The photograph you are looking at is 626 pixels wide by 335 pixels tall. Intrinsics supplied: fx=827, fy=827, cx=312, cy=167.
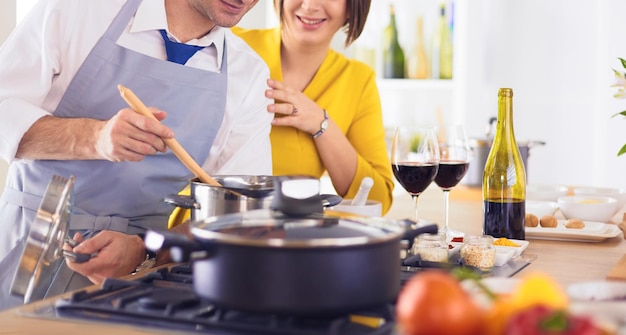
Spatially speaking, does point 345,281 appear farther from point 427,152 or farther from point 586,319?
point 427,152

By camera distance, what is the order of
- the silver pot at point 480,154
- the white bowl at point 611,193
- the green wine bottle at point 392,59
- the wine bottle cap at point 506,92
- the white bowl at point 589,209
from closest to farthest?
the wine bottle cap at point 506,92 < the white bowl at point 589,209 < the white bowl at point 611,193 < the silver pot at point 480,154 < the green wine bottle at point 392,59

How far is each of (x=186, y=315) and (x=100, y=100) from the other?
935mm

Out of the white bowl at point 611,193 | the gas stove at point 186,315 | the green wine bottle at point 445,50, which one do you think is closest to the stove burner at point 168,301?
the gas stove at point 186,315

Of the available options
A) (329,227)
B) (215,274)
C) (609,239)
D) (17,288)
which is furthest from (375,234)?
(609,239)

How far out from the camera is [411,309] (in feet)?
2.21

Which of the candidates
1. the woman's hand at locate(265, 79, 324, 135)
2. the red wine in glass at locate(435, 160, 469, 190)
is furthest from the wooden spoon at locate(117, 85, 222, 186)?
the woman's hand at locate(265, 79, 324, 135)

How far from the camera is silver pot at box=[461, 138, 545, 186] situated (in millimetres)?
2519

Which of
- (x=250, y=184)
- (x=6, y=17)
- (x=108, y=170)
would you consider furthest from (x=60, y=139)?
(x=6, y=17)

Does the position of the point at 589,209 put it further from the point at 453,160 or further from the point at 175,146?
the point at 175,146

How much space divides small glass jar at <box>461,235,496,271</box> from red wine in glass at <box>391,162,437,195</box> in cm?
30

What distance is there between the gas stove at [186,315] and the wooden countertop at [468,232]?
3 centimetres

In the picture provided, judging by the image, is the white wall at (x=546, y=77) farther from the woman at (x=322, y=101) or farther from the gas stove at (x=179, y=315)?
the gas stove at (x=179, y=315)

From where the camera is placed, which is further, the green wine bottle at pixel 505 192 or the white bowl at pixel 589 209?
the white bowl at pixel 589 209

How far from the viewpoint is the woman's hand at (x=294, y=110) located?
2277 mm
